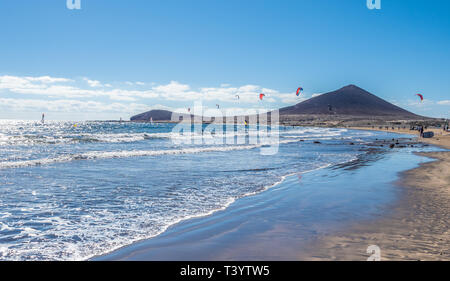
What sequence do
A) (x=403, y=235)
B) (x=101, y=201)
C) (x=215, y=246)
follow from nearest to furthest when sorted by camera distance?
1. (x=215, y=246)
2. (x=403, y=235)
3. (x=101, y=201)

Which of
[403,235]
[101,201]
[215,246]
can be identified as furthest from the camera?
[101,201]

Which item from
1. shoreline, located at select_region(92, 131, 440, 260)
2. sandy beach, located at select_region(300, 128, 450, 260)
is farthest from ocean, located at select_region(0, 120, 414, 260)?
sandy beach, located at select_region(300, 128, 450, 260)

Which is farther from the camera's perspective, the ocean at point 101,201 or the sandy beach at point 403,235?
the ocean at point 101,201

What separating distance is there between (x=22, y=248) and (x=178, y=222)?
273 cm

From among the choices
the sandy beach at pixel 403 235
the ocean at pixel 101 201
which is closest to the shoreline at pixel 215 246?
the sandy beach at pixel 403 235

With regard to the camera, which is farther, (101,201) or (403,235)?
(101,201)

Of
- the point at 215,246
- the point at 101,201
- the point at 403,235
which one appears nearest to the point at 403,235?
the point at 403,235

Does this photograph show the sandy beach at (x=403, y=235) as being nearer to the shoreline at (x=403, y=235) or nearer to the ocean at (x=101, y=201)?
the shoreline at (x=403, y=235)

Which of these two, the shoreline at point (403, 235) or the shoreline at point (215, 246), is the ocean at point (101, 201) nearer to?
the shoreline at point (215, 246)

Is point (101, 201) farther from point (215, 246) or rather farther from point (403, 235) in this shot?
point (403, 235)

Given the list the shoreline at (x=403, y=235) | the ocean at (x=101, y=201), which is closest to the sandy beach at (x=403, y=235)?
the shoreline at (x=403, y=235)

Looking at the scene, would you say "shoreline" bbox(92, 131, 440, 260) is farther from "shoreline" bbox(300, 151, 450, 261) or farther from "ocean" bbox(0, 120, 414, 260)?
"ocean" bbox(0, 120, 414, 260)

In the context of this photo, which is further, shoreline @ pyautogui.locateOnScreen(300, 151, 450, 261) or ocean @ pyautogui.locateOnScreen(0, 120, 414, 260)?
ocean @ pyautogui.locateOnScreen(0, 120, 414, 260)

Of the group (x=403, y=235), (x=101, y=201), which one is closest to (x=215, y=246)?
(x=403, y=235)
